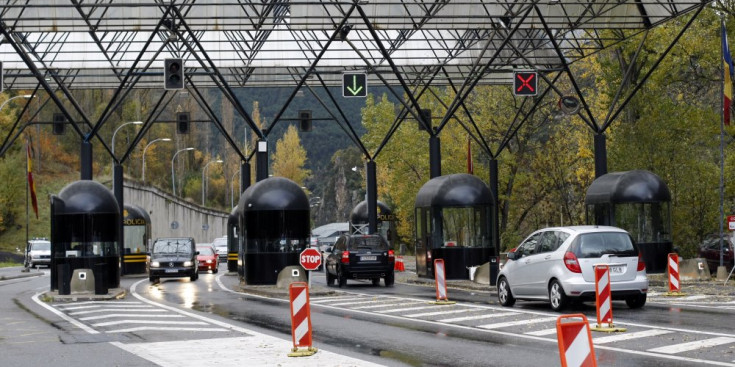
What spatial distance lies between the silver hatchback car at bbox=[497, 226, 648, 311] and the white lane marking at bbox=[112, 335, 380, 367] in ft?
20.6

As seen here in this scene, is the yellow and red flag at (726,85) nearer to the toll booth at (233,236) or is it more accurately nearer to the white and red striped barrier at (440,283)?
the white and red striped barrier at (440,283)

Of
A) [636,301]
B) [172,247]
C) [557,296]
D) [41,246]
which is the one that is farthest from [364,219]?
[557,296]

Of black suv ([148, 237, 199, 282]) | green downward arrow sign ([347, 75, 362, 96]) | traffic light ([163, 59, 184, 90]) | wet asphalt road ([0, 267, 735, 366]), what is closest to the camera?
wet asphalt road ([0, 267, 735, 366])

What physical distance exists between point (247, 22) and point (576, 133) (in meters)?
23.0

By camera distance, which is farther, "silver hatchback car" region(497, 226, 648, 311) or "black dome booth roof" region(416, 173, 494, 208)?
"black dome booth roof" region(416, 173, 494, 208)

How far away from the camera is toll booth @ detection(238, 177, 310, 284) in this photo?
107 feet

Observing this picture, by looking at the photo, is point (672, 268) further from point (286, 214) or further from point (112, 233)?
point (112, 233)

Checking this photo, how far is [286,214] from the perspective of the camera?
107ft

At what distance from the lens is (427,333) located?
17.5m

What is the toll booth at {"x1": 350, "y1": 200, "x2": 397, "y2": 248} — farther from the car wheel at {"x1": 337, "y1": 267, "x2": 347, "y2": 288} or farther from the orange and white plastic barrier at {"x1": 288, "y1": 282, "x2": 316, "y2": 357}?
the orange and white plastic barrier at {"x1": 288, "y1": 282, "x2": 316, "y2": 357}

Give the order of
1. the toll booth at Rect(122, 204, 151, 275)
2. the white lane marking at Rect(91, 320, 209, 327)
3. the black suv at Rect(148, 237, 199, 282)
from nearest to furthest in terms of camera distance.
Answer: the white lane marking at Rect(91, 320, 209, 327)
the black suv at Rect(148, 237, 199, 282)
the toll booth at Rect(122, 204, 151, 275)

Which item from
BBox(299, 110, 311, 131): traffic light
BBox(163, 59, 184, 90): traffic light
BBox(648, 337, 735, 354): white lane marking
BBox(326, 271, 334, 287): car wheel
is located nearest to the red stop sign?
BBox(163, 59, 184, 90): traffic light

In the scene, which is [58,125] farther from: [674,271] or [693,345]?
[693,345]

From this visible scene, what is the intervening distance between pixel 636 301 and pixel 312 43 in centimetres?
2813
